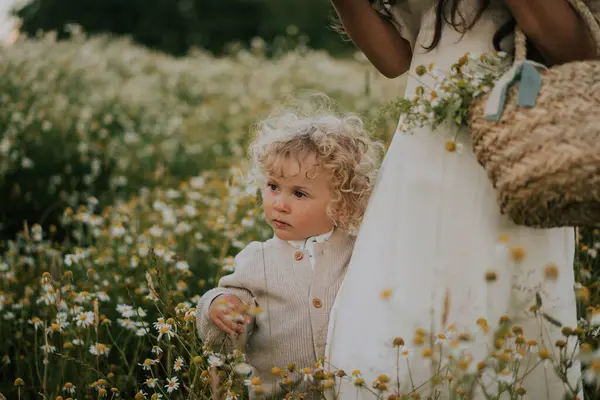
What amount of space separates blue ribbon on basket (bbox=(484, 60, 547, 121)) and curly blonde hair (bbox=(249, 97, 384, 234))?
0.71m

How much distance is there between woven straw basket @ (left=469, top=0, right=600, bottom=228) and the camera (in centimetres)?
165

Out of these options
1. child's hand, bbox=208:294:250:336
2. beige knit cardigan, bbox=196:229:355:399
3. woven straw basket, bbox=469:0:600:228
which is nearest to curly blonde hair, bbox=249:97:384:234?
beige knit cardigan, bbox=196:229:355:399

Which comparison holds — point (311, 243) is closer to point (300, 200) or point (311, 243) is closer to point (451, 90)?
point (300, 200)

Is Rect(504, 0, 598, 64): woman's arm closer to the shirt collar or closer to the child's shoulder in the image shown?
the shirt collar

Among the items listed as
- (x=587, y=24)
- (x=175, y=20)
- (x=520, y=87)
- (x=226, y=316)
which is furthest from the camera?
(x=175, y=20)

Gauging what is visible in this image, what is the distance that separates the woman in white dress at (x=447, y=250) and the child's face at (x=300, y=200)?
0.27 m

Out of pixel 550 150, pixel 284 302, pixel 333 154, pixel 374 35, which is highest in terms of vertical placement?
pixel 374 35

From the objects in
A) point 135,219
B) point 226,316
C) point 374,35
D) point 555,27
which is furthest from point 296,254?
point 135,219

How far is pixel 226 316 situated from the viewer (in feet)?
7.22

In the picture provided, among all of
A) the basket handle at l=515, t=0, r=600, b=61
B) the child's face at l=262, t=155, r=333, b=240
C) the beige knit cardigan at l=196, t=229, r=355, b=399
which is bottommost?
the beige knit cardigan at l=196, t=229, r=355, b=399

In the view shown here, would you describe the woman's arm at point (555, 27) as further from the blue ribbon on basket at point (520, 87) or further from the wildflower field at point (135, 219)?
the wildflower field at point (135, 219)

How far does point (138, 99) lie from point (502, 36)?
643 centimetres

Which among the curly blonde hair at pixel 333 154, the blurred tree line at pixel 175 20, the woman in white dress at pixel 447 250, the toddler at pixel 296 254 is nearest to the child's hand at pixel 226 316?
the toddler at pixel 296 254

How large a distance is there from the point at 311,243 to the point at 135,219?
163 cm
